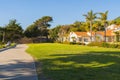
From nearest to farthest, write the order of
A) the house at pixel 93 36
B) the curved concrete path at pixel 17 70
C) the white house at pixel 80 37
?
1. the curved concrete path at pixel 17 70
2. the house at pixel 93 36
3. the white house at pixel 80 37

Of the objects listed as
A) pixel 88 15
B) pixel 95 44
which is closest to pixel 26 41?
pixel 88 15

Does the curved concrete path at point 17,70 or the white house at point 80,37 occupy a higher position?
the white house at point 80,37

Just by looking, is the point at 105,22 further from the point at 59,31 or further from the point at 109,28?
the point at 59,31

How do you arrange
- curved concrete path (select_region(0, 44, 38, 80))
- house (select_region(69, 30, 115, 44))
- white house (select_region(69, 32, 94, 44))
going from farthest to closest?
white house (select_region(69, 32, 94, 44))
house (select_region(69, 30, 115, 44))
curved concrete path (select_region(0, 44, 38, 80))

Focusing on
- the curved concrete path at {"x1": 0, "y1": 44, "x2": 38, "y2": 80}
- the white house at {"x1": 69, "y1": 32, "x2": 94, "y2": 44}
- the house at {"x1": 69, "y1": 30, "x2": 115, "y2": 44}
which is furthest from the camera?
the white house at {"x1": 69, "y1": 32, "x2": 94, "y2": 44}

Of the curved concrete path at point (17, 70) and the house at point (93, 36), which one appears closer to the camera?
the curved concrete path at point (17, 70)

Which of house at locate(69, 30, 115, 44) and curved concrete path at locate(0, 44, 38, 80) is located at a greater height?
house at locate(69, 30, 115, 44)

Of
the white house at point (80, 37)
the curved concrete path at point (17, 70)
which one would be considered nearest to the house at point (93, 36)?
the white house at point (80, 37)

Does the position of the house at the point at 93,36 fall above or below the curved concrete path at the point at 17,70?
above

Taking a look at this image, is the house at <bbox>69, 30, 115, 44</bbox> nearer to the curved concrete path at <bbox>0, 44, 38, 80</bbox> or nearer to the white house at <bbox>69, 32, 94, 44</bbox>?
the white house at <bbox>69, 32, 94, 44</bbox>

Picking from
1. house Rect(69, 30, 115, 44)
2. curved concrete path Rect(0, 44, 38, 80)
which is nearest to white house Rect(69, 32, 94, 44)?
house Rect(69, 30, 115, 44)

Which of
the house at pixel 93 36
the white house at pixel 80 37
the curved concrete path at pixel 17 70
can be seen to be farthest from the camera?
the white house at pixel 80 37

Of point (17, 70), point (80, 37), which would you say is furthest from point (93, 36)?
point (17, 70)

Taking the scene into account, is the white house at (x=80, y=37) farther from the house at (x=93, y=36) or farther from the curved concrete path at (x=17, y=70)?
the curved concrete path at (x=17, y=70)
